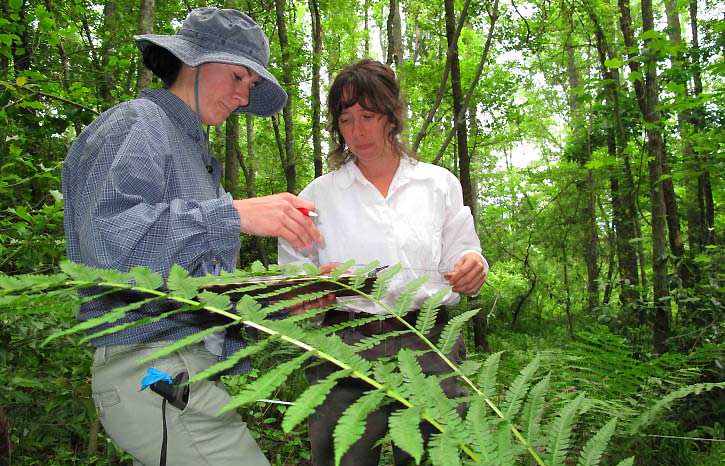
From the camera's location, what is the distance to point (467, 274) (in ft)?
6.81

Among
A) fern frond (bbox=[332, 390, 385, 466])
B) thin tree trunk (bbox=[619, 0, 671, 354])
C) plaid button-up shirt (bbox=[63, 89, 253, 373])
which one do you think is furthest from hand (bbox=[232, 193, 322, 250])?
thin tree trunk (bbox=[619, 0, 671, 354])

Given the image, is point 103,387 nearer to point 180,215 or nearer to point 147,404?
point 147,404

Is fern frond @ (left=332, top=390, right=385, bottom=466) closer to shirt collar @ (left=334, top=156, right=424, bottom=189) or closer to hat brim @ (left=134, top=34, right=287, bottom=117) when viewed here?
hat brim @ (left=134, top=34, right=287, bottom=117)

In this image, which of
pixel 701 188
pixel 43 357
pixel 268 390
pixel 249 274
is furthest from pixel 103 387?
pixel 701 188

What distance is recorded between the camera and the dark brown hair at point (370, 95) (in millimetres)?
2307

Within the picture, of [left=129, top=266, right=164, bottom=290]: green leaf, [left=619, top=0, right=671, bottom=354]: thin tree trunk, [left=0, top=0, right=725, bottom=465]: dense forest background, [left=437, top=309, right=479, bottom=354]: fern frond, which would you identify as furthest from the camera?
[left=619, top=0, right=671, bottom=354]: thin tree trunk

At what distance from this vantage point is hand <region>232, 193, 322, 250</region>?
1.37 metres

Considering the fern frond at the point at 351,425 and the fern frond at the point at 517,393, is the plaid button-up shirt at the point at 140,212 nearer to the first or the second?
the fern frond at the point at 351,425

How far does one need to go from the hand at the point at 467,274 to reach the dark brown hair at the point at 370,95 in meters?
0.64

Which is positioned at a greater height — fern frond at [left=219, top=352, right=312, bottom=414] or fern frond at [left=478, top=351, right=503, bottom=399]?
fern frond at [left=219, top=352, right=312, bottom=414]

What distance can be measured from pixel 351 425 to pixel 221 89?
1.40 m

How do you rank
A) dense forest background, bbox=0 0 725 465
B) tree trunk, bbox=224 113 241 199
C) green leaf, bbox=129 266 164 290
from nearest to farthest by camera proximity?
green leaf, bbox=129 266 164 290 → dense forest background, bbox=0 0 725 465 → tree trunk, bbox=224 113 241 199

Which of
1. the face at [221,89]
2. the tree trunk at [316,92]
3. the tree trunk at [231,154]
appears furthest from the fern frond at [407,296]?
the tree trunk at [231,154]

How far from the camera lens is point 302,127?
12.2m
